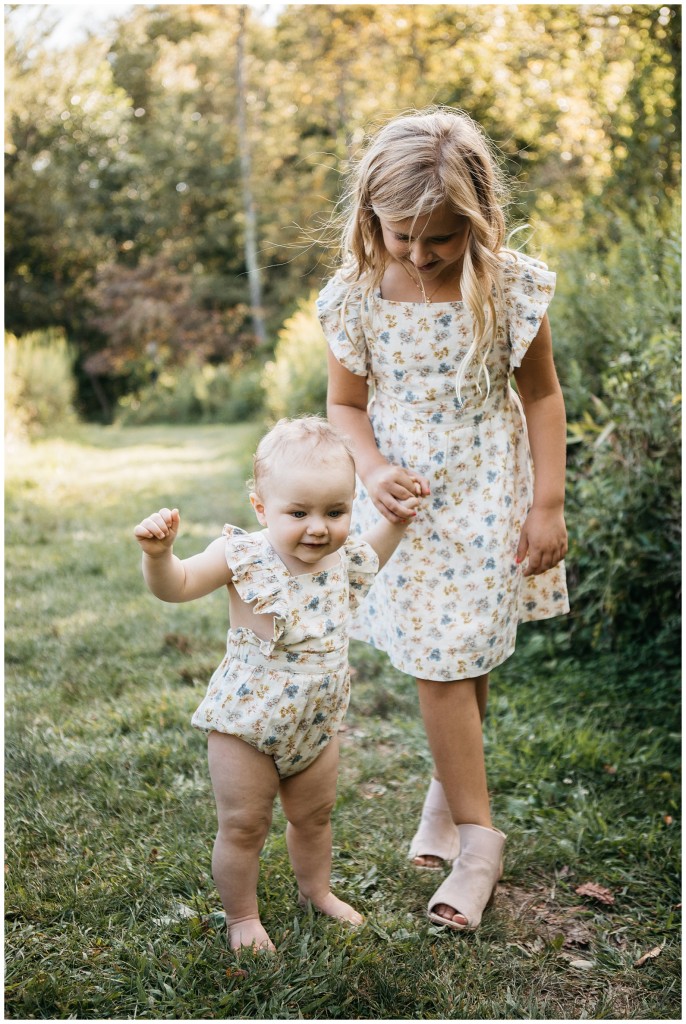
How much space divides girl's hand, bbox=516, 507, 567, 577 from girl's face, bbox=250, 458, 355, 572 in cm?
55

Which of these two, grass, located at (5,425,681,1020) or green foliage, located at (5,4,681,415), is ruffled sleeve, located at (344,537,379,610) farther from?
green foliage, located at (5,4,681,415)

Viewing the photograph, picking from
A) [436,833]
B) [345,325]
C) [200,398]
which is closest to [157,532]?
[345,325]

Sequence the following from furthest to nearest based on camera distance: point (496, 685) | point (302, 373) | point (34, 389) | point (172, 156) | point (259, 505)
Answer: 1. point (172, 156)
2. point (34, 389)
3. point (302, 373)
4. point (496, 685)
5. point (259, 505)

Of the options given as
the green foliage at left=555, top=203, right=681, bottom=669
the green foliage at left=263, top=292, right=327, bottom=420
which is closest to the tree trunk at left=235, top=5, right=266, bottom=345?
the green foliage at left=263, top=292, right=327, bottom=420

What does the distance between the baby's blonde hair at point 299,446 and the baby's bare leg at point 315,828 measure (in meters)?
0.61

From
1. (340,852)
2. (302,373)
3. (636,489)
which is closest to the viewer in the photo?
(340,852)

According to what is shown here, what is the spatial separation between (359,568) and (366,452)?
1.08 feet

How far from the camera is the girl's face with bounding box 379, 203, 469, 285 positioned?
187 cm

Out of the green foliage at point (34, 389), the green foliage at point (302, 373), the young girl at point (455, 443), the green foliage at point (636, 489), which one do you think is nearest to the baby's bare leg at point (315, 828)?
the young girl at point (455, 443)

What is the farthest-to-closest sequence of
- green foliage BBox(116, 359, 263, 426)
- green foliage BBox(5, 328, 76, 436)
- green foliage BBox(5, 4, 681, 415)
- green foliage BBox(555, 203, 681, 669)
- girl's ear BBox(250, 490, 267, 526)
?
green foliage BBox(116, 359, 263, 426) → green foliage BBox(5, 4, 681, 415) → green foliage BBox(5, 328, 76, 436) → green foliage BBox(555, 203, 681, 669) → girl's ear BBox(250, 490, 267, 526)

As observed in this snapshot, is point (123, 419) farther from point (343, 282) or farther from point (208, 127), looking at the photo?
point (343, 282)

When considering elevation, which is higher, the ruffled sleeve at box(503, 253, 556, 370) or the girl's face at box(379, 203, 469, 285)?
the girl's face at box(379, 203, 469, 285)

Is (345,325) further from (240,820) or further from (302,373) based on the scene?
(302,373)

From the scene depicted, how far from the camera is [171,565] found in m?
1.67
